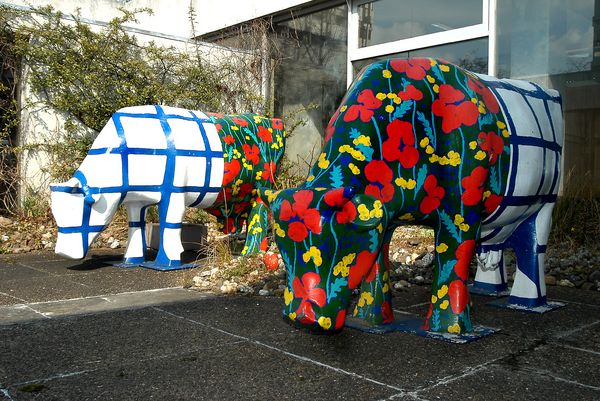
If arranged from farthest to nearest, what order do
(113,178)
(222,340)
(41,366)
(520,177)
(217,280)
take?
(113,178), (217,280), (520,177), (222,340), (41,366)

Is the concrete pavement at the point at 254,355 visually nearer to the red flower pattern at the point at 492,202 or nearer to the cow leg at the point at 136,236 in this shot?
the red flower pattern at the point at 492,202

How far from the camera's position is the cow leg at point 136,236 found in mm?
7270

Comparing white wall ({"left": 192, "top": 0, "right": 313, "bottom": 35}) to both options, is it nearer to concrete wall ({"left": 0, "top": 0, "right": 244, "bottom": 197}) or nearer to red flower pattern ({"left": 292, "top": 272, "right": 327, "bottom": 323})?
concrete wall ({"left": 0, "top": 0, "right": 244, "bottom": 197})

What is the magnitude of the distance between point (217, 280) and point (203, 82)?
22.1 ft

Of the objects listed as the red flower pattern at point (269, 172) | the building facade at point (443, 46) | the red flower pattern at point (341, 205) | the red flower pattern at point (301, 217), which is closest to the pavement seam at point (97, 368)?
the red flower pattern at point (301, 217)

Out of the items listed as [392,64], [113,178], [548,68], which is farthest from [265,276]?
[548,68]

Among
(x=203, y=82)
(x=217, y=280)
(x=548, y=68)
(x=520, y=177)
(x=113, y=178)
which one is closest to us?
(x=520, y=177)

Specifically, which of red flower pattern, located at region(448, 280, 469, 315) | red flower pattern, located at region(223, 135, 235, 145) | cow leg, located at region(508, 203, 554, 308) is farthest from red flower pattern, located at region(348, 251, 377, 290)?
red flower pattern, located at region(223, 135, 235, 145)

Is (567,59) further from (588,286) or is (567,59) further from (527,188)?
(527,188)

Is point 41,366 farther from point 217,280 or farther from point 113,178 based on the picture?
point 113,178

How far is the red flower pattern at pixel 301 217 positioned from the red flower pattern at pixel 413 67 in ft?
4.12

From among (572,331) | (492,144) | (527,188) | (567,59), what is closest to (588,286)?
(572,331)

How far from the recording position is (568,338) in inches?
167

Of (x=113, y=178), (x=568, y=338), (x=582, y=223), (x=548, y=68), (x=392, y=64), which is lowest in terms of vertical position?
(x=568, y=338)
